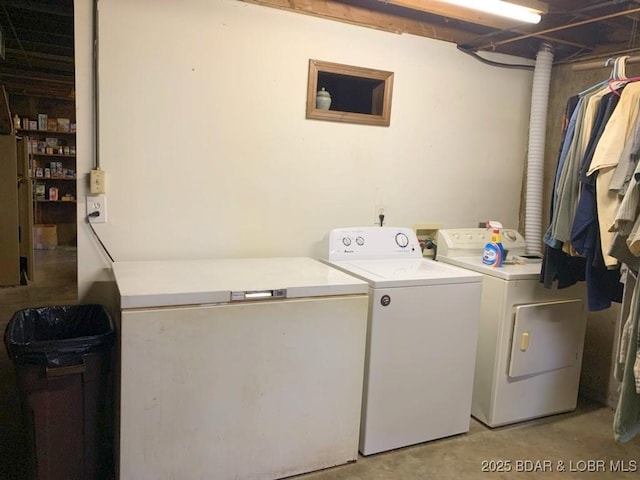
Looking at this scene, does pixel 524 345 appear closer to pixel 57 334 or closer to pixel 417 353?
pixel 417 353

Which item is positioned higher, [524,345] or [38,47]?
[38,47]

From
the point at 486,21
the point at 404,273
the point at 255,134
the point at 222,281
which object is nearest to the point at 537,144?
the point at 486,21

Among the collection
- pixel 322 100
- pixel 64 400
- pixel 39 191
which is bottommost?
pixel 64 400

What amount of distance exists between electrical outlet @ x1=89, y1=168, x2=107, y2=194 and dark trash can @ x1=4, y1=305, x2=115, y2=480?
665 mm

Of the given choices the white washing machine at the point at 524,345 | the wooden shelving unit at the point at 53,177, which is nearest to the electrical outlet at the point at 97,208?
the white washing machine at the point at 524,345

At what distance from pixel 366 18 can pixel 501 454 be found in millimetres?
2434

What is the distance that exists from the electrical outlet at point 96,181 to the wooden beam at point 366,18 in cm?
113

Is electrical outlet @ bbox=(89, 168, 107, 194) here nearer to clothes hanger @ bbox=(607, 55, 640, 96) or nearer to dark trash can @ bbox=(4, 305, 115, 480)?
dark trash can @ bbox=(4, 305, 115, 480)

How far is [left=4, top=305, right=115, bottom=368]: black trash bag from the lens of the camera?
166 cm

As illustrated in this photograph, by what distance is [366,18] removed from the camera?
8.77 ft

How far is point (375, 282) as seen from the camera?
2074mm

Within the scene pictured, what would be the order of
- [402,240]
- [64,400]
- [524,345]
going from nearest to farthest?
[64,400], [524,345], [402,240]

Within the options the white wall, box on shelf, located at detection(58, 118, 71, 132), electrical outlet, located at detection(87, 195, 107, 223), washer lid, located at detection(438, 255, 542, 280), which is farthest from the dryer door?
box on shelf, located at detection(58, 118, 71, 132)

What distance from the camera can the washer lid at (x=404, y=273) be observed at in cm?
213
